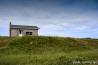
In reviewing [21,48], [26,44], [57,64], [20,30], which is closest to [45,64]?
[57,64]

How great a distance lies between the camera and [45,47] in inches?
1857

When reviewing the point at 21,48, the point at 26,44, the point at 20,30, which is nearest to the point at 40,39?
the point at 26,44

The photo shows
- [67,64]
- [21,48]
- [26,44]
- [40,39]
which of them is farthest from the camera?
[40,39]

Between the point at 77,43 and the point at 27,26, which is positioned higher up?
the point at 27,26

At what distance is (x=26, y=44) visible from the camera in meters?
49.7

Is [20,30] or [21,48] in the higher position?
[20,30]

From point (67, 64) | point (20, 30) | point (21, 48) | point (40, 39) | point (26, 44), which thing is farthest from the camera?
point (20, 30)

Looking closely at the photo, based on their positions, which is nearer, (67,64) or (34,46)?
(67,64)

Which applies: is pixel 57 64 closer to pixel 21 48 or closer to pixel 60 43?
pixel 21 48

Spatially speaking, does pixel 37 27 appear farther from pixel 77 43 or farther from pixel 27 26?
pixel 77 43

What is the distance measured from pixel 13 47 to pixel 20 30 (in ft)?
71.0

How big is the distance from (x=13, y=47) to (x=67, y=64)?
2462cm

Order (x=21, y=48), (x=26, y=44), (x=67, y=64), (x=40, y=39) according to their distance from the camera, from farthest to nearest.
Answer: (x=40, y=39)
(x=26, y=44)
(x=21, y=48)
(x=67, y=64)

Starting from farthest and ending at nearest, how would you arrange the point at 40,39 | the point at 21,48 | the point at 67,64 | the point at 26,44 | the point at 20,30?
the point at 20,30
the point at 40,39
the point at 26,44
the point at 21,48
the point at 67,64
